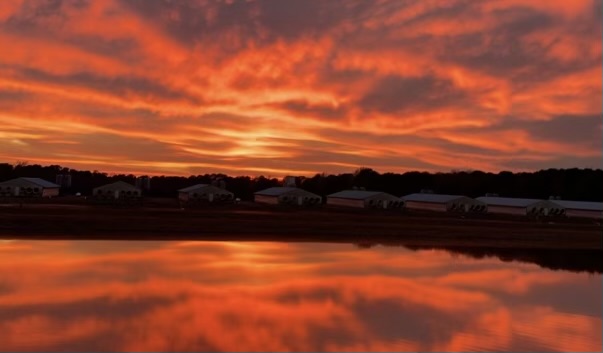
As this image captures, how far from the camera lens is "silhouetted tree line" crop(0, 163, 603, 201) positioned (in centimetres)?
12342

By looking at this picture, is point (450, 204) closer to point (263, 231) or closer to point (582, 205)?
point (582, 205)

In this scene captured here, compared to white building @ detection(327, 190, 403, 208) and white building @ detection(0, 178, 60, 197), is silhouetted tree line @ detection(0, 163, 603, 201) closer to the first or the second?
white building @ detection(0, 178, 60, 197)

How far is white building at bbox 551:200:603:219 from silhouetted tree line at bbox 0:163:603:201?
507 inches

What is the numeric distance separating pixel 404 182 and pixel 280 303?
128487mm

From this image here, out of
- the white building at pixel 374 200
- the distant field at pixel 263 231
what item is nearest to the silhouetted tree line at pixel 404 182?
the white building at pixel 374 200

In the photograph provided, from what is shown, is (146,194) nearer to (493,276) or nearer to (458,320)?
(493,276)

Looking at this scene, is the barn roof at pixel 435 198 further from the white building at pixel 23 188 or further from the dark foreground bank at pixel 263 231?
the white building at pixel 23 188

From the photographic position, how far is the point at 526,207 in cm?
9819

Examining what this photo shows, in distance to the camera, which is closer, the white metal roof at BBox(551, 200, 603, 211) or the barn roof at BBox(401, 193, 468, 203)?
the white metal roof at BBox(551, 200, 603, 211)

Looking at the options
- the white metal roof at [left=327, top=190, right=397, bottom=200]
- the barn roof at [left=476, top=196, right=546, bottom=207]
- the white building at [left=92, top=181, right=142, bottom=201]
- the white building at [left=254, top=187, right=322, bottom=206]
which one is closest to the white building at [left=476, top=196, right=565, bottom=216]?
the barn roof at [left=476, top=196, right=546, bottom=207]

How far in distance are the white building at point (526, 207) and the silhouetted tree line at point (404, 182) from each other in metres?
18.4

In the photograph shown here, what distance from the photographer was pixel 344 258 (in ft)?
119

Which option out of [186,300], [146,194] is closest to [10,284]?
[186,300]

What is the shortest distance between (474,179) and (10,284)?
427ft
